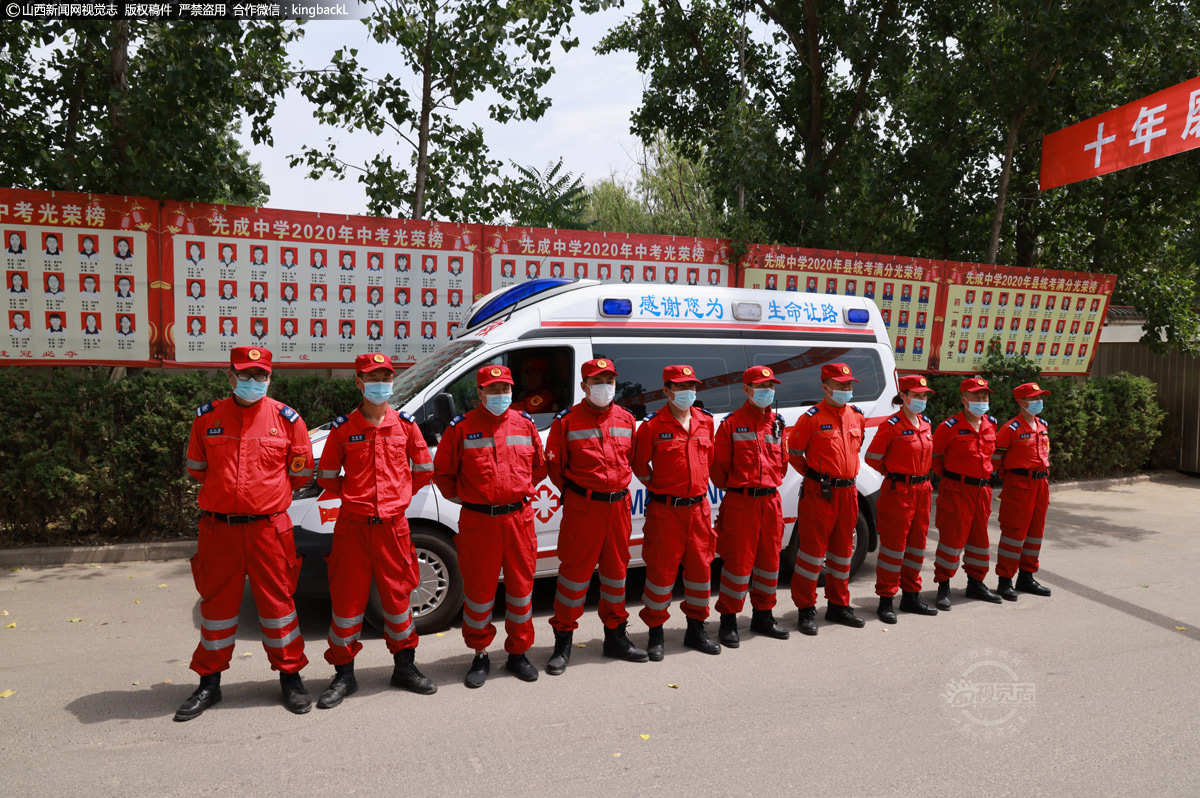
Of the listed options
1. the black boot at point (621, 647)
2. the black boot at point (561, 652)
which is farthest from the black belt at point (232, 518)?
the black boot at point (621, 647)

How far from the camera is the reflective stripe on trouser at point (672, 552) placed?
5223 mm

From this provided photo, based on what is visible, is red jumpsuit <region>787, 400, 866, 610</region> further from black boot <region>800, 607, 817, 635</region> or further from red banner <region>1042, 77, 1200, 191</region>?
red banner <region>1042, 77, 1200, 191</region>

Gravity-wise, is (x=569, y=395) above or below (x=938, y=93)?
below

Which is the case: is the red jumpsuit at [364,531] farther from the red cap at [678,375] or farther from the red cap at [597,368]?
the red cap at [678,375]

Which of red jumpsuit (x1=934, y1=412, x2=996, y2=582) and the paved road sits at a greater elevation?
red jumpsuit (x1=934, y1=412, x2=996, y2=582)

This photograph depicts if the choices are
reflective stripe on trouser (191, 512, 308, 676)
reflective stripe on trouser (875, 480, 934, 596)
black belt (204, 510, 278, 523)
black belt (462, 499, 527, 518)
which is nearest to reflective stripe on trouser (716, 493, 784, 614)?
reflective stripe on trouser (875, 480, 934, 596)

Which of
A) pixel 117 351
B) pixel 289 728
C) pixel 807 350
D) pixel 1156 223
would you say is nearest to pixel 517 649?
pixel 289 728

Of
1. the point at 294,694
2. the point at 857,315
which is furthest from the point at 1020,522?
the point at 294,694

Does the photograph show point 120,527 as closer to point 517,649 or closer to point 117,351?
point 117,351

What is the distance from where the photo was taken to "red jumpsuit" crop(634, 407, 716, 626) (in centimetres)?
520

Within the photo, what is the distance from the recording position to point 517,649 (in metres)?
4.85

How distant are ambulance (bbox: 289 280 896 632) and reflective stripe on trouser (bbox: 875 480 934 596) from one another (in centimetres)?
72

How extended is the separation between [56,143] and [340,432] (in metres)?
6.89

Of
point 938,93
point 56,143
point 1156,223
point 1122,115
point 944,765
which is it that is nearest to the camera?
point 944,765
